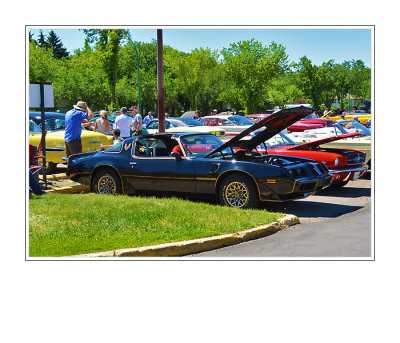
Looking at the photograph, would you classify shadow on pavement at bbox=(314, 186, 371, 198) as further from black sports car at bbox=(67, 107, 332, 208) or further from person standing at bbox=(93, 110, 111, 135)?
person standing at bbox=(93, 110, 111, 135)

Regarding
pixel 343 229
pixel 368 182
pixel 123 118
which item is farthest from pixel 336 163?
pixel 123 118

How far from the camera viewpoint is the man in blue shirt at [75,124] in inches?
452

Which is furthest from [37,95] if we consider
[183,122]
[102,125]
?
[183,122]

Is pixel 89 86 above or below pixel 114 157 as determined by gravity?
above

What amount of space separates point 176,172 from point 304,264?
4064mm

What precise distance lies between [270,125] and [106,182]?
10.9ft

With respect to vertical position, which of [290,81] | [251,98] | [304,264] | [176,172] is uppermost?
[290,81]

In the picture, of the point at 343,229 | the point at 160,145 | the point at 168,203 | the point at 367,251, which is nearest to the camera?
the point at 367,251

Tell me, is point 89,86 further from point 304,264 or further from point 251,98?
point 304,264

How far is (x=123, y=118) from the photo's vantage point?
47.7 ft

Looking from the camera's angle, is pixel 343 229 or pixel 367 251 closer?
pixel 367 251

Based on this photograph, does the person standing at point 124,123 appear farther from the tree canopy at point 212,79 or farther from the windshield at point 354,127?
the tree canopy at point 212,79

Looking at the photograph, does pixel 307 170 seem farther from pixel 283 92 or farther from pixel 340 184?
pixel 283 92

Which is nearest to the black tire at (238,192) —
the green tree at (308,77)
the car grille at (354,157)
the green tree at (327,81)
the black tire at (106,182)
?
the black tire at (106,182)
